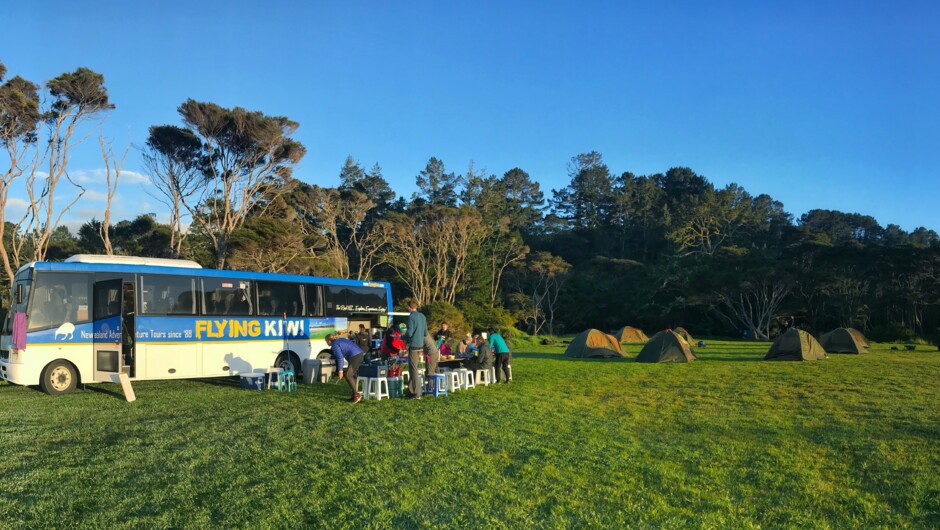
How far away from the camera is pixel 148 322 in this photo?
43.5 feet

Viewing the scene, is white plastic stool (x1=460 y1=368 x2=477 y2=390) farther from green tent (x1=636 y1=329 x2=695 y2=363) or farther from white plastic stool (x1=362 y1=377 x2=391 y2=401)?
green tent (x1=636 y1=329 x2=695 y2=363)

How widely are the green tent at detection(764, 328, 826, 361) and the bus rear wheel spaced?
21.3 m

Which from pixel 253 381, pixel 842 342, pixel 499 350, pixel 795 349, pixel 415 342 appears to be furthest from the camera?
pixel 842 342

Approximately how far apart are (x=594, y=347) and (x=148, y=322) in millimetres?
16407

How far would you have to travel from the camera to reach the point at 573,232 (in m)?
70.6

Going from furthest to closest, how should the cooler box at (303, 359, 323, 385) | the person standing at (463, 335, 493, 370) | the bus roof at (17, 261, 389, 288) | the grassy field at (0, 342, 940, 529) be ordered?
the cooler box at (303, 359, 323, 385) < the person standing at (463, 335, 493, 370) < the bus roof at (17, 261, 389, 288) < the grassy field at (0, 342, 940, 529)

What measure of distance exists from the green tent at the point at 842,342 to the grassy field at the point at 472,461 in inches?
587

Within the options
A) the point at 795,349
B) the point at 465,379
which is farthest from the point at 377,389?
the point at 795,349

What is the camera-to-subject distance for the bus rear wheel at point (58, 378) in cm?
1210

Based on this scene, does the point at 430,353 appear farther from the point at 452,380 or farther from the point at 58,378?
the point at 58,378

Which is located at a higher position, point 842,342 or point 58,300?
point 58,300

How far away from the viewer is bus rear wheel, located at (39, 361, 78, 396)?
1210cm

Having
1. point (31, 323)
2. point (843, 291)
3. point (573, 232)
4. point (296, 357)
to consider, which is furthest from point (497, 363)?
Result: point (573, 232)

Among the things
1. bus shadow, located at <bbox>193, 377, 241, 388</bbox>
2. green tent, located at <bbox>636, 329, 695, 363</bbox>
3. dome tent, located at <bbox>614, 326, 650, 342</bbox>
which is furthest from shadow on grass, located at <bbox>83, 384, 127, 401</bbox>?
dome tent, located at <bbox>614, 326, 650, 342</bbox>
